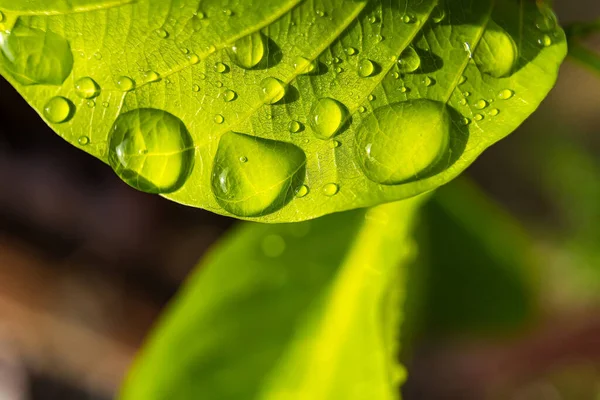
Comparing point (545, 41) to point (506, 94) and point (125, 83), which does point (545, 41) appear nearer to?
point (506, 94)

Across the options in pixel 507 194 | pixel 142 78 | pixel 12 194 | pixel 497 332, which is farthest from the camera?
pixel 507 194

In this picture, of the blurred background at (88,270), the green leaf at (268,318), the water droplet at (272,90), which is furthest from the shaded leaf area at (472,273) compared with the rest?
the water droplet at (272,90)

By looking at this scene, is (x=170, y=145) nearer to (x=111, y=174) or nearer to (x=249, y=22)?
(x=249, y=22)

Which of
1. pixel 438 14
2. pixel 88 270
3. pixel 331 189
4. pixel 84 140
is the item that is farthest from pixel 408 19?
pixel 88 270

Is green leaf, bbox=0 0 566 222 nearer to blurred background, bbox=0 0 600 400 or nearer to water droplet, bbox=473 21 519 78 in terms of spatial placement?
water droplet, bbox=473 21 519 78

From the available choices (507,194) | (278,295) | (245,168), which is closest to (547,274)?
(507,194)

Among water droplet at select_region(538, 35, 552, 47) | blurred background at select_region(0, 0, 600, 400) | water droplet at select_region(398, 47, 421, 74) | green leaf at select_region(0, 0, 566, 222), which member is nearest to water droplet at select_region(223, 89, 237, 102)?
green leaf at select_region(0, 0, 566, 222)
